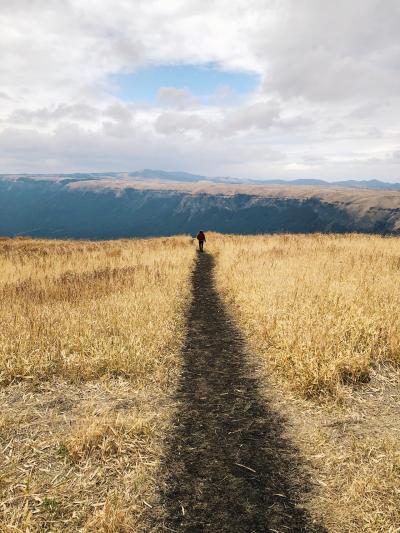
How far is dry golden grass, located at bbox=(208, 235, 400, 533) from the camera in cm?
411

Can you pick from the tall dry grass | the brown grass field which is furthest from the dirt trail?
the tall dry grass

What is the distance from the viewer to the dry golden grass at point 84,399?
4.02 meters

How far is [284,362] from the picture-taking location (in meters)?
7.28

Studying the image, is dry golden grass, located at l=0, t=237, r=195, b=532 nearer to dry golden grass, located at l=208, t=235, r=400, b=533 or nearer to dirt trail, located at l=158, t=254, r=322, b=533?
dirt trail, located at l=158, t=254, r=322, b=533

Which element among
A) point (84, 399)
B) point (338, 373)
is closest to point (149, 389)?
point (84, 399)

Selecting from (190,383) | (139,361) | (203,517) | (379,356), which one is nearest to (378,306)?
(379,356)

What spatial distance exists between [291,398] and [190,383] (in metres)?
1.88

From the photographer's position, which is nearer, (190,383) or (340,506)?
(340,506)

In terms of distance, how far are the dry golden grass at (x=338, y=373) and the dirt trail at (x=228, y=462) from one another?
12.8 inches

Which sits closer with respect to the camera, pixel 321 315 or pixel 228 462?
pixel 228 462

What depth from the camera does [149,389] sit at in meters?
6.68

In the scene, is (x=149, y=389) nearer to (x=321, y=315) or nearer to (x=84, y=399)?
(x=84, y=399)

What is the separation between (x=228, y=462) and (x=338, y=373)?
285cm

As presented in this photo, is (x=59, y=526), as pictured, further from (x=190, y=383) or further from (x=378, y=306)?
(x=378, y=306)
